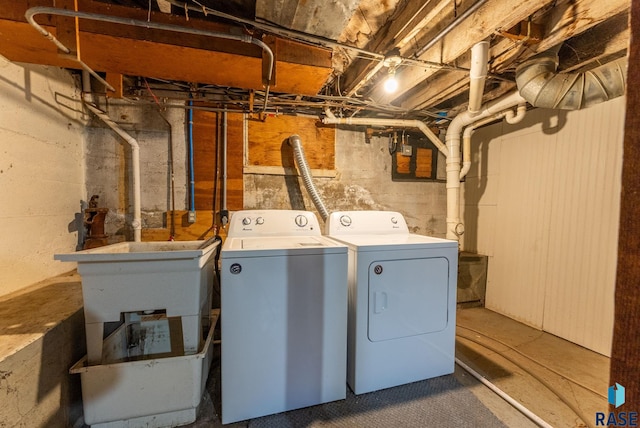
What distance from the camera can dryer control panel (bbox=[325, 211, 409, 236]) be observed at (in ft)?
7.06

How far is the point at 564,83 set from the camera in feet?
6.04

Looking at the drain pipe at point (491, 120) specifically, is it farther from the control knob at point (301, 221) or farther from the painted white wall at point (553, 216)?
the control knob at point (301, 221)

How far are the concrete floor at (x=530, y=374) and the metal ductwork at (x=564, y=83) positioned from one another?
2004 mm

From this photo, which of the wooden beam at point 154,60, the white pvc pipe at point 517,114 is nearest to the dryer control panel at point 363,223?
the wooden beam at point 154,60

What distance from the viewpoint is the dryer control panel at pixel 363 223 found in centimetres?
215

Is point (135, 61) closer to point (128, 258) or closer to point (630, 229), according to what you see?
point (128, 258)

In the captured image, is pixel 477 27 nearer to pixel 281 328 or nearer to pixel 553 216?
pixel 553 216

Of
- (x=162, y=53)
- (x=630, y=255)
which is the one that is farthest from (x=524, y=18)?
(x=162, y=53)

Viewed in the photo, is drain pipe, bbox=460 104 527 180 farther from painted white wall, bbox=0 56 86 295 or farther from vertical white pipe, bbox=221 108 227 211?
painted white wall, bbox=0 56 86 295

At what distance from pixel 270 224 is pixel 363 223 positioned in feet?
2.62

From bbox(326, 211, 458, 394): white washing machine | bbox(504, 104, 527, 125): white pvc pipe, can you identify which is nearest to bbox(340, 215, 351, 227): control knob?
bbox(326, 211, 458, 394): white washing machine

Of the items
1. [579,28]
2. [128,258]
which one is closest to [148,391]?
[128,258]

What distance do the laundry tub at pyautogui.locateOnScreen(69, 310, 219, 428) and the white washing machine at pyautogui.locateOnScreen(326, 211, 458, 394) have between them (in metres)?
0.96

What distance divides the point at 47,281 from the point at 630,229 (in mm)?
3010
